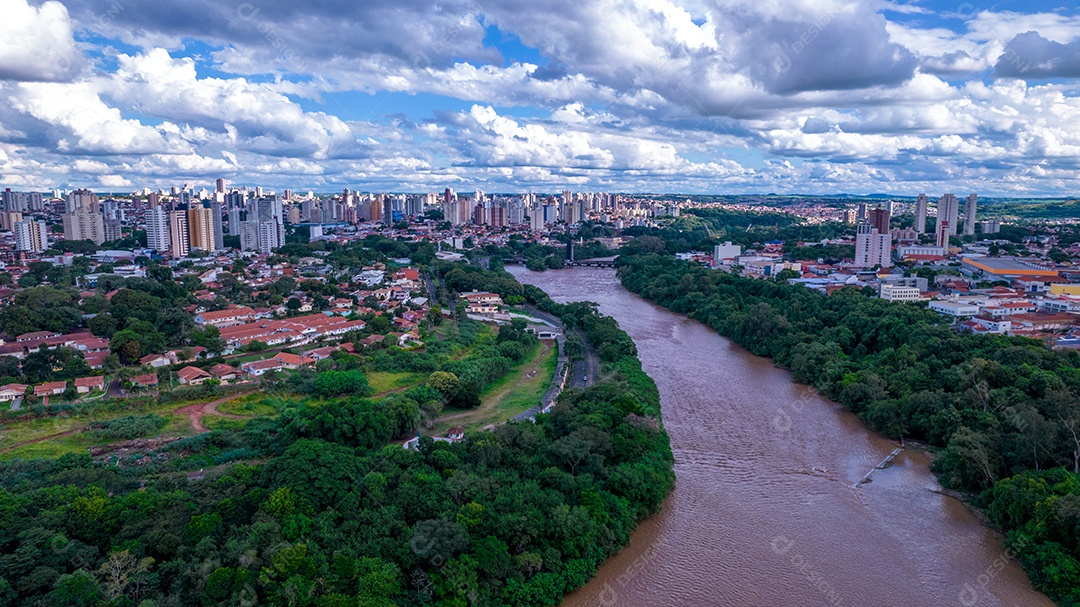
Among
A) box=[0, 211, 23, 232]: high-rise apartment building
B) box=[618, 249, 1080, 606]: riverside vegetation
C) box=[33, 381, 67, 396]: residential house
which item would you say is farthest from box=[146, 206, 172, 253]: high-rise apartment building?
box=[618, 249, 1080, 606]: riverside vegetation

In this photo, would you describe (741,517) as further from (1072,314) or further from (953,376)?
(1072,314)

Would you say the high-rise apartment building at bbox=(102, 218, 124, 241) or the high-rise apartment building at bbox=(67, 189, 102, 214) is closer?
the high-rise apartment building at bbox=(102, 218, 124, 241)

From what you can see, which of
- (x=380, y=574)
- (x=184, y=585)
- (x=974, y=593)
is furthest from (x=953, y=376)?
(x=184, y=585)

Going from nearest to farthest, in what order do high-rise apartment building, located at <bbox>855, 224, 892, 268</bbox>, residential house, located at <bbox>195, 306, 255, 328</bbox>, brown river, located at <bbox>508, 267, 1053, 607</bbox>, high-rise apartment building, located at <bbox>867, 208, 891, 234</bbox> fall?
brown river, located at <bbox>508, 267, 1053, 607</bbox>
residential house, located at <bbox>195, 306, 255, 328</bbox>
high-rise apartment building, located at <bbox>855, 224, 892, 268</bbox>
high-rise apartment building, located at <bbox>867, 208, 891, 234</bbox>

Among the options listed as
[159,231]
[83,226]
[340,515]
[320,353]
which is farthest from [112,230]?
[340,515]

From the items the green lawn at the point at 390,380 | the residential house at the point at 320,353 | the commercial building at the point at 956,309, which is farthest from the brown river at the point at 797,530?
the residential house at the point at 320,353

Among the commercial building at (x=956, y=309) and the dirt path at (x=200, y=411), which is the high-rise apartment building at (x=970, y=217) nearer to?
the commercial building at (x=956, y=309)

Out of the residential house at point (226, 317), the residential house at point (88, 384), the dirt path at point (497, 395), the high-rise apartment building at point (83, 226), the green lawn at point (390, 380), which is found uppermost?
the high-rise apartment building at point (83, 226)

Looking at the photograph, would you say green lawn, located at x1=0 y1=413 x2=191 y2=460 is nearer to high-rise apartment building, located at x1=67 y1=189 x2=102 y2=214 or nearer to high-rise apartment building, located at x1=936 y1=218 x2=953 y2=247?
high-rise apartment building, located at x1=936 y1=218 x2=953 y2=247
